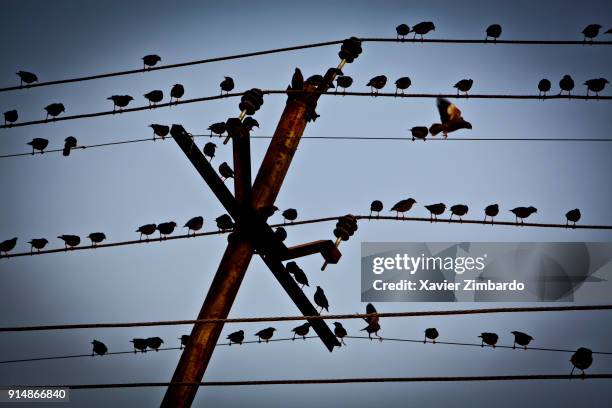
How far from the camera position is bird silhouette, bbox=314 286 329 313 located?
1222 centimetres

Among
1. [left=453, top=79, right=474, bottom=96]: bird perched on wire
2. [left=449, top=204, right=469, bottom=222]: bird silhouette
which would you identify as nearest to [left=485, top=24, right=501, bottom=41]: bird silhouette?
[left=453, top=79, right=474, bottom=96]: bird perched on wire

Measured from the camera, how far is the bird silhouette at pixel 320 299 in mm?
12219

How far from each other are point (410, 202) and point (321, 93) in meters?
5.80

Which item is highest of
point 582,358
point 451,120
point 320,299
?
point 451,120

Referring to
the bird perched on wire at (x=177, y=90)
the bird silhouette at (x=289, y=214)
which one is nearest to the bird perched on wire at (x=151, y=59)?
the bird perched on wire at (x=177, y=90)

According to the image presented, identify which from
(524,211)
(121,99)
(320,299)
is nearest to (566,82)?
(524,211)

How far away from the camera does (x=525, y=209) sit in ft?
49.5

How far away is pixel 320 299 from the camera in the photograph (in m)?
12.3

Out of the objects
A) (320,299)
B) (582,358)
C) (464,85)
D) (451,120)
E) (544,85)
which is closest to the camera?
(582,358)

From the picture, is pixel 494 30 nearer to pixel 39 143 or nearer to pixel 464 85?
pixel 464 85

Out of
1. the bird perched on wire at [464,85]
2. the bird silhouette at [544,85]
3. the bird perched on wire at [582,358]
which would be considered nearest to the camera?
the bird perched on wire at [582,358]

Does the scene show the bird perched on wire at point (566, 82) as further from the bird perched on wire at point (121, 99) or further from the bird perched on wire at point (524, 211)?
the bird perched on wire at point (121, 99)

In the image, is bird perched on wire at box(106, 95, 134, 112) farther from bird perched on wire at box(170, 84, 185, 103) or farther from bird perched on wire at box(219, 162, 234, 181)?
bird perched on wire at box(219, 162, 234, 181)

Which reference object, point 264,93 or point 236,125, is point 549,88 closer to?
point 264,93
